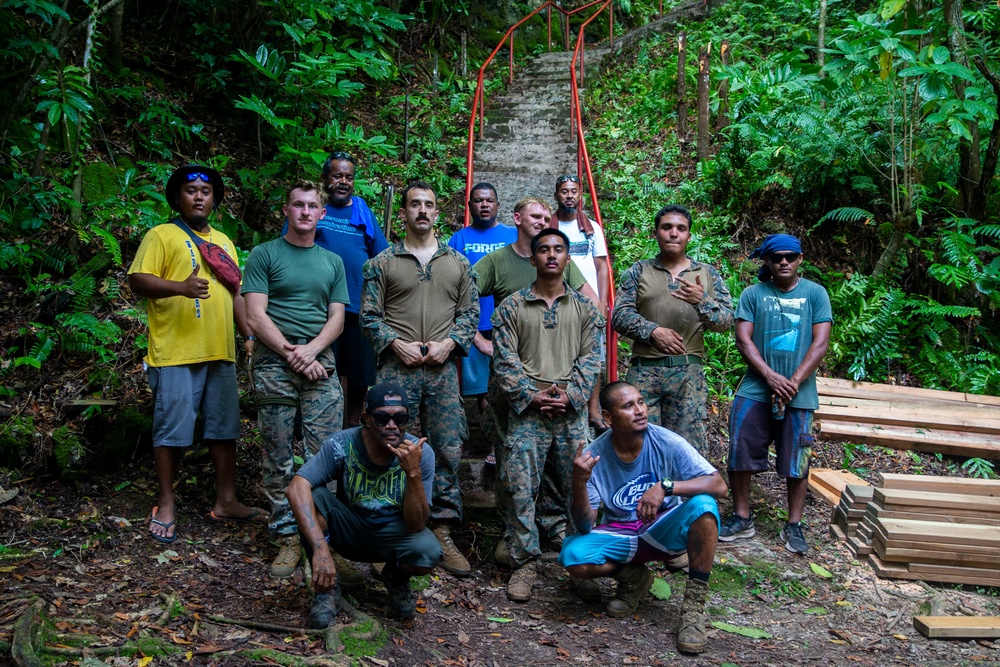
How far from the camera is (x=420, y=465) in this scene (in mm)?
4000

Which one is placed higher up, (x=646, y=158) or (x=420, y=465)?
(x=646, y=158)

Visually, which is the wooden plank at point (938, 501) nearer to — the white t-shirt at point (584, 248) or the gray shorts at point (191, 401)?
the white t-shirt at point (584, 248)

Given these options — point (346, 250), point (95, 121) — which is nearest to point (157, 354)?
point (346, 250)

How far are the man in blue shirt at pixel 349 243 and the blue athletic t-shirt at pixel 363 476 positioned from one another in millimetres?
1520

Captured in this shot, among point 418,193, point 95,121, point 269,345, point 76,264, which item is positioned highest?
point 95,121

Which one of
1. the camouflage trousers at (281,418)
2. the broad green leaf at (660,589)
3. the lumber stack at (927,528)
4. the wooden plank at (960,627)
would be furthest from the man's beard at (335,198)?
the wooden plank at (960,627)

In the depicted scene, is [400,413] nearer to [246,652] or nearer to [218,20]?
[246,652]

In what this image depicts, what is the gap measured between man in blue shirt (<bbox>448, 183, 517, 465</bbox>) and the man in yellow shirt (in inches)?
65.5

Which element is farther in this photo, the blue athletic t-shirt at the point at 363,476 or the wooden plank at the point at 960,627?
the wooden plank at the point at 960,627

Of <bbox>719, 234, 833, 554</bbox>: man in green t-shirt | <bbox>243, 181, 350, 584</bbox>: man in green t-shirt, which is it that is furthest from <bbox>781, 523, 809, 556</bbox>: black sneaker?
<bbox>243, 181, 350, 584</bbox>: man in green t-shirt

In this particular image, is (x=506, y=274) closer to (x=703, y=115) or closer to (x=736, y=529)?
(x=736, y=529)

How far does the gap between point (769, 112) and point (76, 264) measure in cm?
858

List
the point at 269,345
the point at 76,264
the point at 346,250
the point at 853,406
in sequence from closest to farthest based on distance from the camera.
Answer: the point at 269,345
the point at 346,250
the point at 76,264
the point at 853,406

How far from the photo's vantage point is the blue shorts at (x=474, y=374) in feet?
19.0
